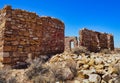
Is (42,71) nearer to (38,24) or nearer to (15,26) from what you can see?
(15,26)

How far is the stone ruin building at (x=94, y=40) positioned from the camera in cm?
1379

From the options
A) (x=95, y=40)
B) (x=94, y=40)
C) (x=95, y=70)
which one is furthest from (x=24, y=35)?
(x=95, y=40)

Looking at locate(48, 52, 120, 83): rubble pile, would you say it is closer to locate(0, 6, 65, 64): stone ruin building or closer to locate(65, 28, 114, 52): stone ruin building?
locate(0, 6, 65, 64): stone ruin building

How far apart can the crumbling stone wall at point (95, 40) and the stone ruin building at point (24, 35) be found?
4687 millimetres

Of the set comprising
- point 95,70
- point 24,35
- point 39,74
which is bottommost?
point 39,74

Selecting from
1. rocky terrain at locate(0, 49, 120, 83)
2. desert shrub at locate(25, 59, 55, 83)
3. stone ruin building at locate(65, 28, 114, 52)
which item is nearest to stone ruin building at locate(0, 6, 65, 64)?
Answer: rocky terrain at locate(0, 49, 120, 83)

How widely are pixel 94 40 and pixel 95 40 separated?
7.6 inches

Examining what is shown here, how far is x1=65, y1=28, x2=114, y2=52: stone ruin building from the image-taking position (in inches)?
543

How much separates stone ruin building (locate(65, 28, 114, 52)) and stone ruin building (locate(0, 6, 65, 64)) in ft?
13.6

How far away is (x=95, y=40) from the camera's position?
15.4m

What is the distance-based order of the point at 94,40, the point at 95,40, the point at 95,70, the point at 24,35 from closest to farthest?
the point at 95,70, the point at 24,35, the point at 94,40, the point at 95,40

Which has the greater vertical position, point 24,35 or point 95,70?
point 24,35

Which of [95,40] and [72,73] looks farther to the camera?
[95,40]

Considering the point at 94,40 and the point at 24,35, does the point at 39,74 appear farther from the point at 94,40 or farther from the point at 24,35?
the point at 94,40
